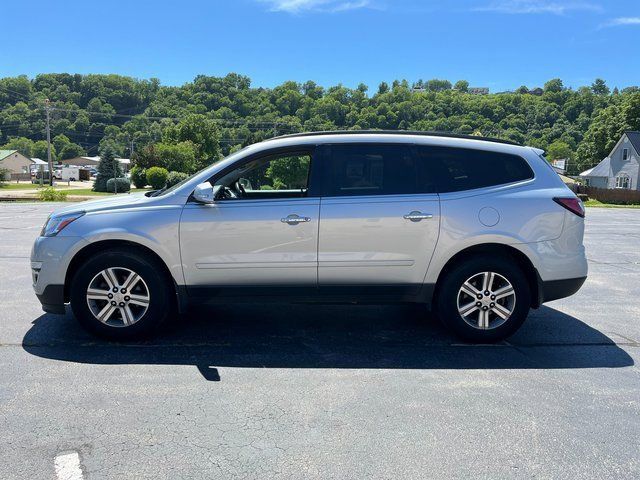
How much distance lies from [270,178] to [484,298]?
2.34 meters

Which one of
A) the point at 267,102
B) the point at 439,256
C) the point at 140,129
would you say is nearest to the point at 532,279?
the point at 439,256

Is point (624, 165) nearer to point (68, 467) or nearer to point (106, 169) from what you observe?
point (106, 169)

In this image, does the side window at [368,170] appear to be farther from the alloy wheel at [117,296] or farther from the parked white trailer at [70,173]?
the parked white trailer at [70,173]

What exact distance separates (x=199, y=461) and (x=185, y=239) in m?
2.22

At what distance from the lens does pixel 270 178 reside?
5.26 m

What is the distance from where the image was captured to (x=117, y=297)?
15.6 ft

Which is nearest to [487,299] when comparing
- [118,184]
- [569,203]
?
[569,203]

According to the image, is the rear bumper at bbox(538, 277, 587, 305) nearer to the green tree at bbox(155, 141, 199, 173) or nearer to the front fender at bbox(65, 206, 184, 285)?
the front fender at bbox(65, 206, 184, 285)

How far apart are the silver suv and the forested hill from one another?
102ft

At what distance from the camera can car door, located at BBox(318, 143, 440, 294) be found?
471 centimetres

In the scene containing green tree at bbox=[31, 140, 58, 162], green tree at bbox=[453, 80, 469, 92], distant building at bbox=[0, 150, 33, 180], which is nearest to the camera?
distant building at bbox=[0, 150, 33, 180]

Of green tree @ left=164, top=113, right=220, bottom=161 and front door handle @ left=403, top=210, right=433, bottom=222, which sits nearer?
front door handle @ left=403, top=210, right=433, bottom=222

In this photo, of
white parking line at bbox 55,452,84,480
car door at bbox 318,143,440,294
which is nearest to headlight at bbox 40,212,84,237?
car door at bbox 318,143,440,294

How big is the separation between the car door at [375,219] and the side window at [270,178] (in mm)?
253
